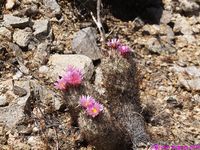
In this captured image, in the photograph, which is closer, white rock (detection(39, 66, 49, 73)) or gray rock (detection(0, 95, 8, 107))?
gray rock (detection(0, 95, 8, 107))

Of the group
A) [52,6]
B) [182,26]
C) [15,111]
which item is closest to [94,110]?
[15,111]

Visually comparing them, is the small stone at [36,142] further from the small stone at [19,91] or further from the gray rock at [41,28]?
the gray rock at [41,28]

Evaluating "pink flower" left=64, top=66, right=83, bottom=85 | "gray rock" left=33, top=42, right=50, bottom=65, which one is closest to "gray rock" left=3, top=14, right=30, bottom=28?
"gray rock" left=33, top=42, right=50, bottom=65

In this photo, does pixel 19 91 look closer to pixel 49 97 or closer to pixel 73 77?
pixel 49 97

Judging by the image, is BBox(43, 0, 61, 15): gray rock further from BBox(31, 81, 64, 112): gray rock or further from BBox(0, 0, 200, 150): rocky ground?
BBox(31, 81, 64, 112): gray rock

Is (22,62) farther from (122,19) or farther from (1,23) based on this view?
(122,19)

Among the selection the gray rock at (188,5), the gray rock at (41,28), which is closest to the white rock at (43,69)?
the gray rock at (41,28)
